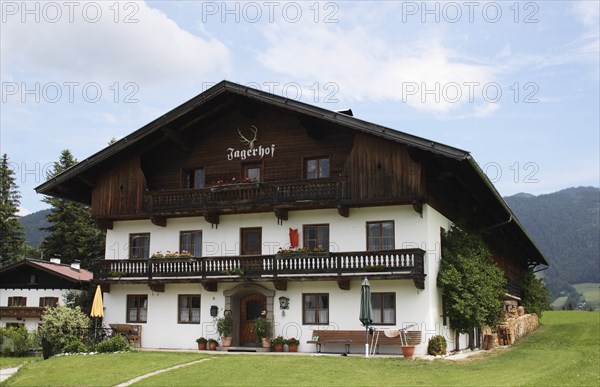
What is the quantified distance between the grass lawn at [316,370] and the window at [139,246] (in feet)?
21.7

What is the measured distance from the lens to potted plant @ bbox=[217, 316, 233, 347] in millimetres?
27198

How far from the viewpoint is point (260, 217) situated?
28.1 m

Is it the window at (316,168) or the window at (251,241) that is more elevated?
the window at (316,168)

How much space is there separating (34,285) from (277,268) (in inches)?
777

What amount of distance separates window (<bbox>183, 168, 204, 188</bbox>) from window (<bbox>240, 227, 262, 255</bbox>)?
3085 millimetres

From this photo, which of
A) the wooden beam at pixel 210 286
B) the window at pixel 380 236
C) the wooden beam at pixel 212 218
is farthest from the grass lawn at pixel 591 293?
the wooden beam at pixel 210 286

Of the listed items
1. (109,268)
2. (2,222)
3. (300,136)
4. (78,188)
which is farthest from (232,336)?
(2,222)

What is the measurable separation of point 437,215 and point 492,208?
5.80 m

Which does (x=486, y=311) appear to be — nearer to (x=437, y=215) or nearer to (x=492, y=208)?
(x=437, y=215)

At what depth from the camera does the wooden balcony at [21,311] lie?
125 feet

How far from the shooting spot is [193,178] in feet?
98.6

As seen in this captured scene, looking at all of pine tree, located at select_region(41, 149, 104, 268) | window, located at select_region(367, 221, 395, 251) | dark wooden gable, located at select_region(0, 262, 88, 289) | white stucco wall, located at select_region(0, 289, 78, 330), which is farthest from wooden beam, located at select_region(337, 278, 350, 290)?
pine tree, located at select_region(41, 149, 104, 268)

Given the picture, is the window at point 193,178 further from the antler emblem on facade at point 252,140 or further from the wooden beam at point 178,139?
the antler emblem on facade at point 252,140

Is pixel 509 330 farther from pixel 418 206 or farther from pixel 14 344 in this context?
pixel 14 344
